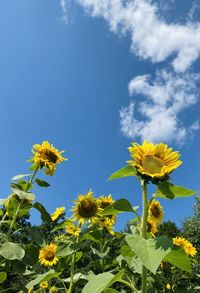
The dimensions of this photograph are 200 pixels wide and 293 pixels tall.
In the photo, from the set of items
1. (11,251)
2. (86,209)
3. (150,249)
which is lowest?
(150,249)

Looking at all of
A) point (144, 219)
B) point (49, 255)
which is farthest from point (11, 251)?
point (49, 255)

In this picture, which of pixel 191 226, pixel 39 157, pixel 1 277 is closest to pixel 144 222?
pixel 1 277

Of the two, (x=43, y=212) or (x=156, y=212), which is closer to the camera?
(x=43, y=212)

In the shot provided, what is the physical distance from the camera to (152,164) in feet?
8.33

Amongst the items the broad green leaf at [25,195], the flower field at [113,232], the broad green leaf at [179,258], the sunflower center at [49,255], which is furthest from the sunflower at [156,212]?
the broad green leaf at [179,258]

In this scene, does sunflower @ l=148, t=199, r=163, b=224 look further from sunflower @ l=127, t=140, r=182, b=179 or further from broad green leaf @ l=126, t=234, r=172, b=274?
broad green leaf @ l=126, t=234, r=172, b=274

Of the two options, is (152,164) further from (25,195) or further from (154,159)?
(25,195)

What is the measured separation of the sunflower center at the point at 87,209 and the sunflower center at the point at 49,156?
60 centimetres

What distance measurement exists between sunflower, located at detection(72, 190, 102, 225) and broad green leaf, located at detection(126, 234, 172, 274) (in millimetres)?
2358

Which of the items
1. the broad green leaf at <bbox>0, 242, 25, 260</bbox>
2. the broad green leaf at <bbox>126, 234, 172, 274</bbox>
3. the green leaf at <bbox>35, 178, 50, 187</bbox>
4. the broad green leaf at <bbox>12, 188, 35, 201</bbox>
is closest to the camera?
the broad green leaf at <bbox>126, 234, 172, 274</bbox>

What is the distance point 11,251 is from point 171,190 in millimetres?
1239

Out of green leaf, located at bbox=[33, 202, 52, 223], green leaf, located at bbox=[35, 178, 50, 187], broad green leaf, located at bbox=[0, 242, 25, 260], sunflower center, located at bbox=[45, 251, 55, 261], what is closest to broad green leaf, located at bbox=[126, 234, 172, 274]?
broad green leaf, located at bbox=[0, 242, 25, 260]

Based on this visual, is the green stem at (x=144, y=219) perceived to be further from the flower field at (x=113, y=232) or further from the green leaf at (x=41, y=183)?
the green leaf at (x=41, y=183)

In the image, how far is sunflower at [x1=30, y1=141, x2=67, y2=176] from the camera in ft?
13.0
